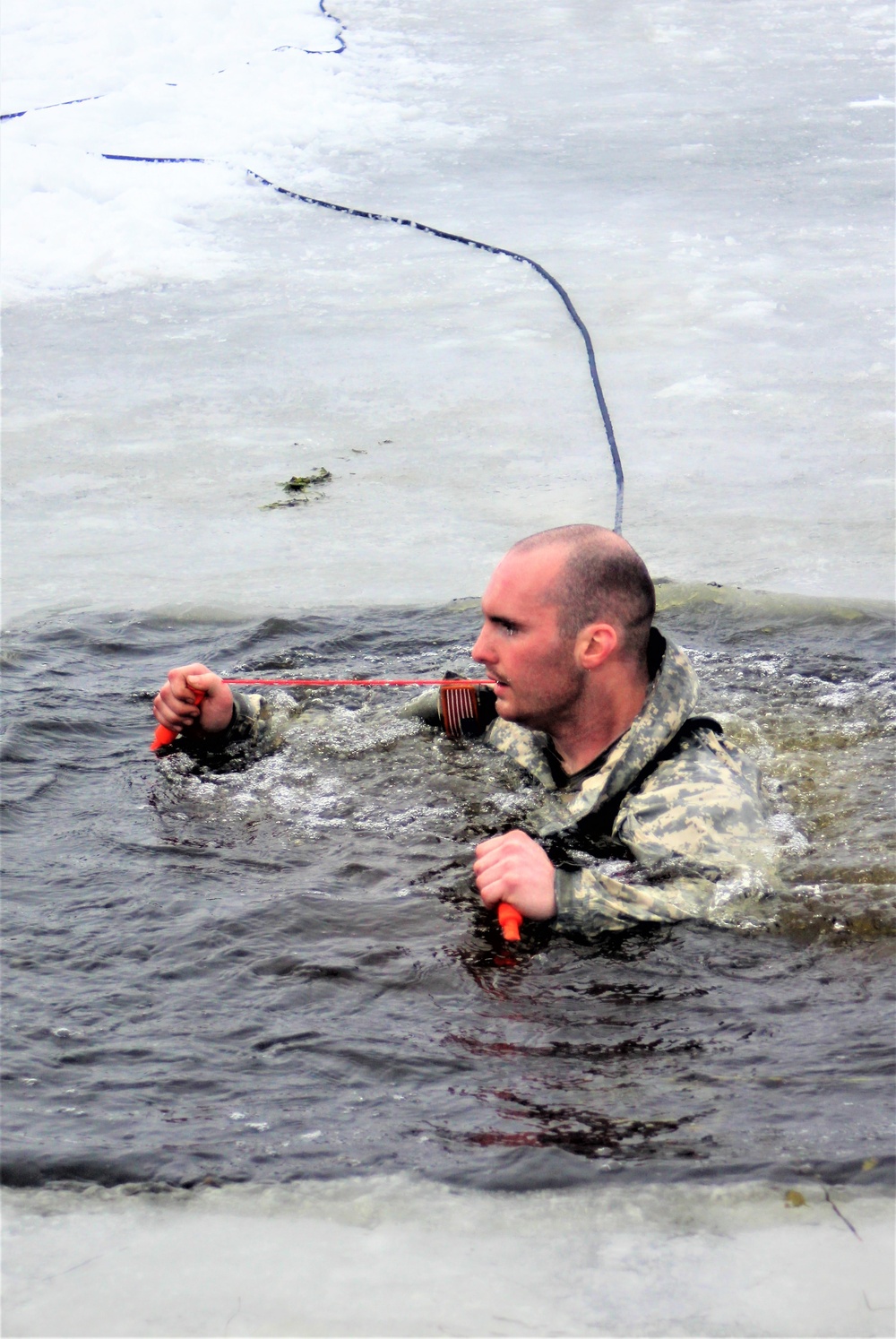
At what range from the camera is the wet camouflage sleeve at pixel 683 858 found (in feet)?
8.20

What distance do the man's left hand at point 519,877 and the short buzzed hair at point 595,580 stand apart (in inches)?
18.2

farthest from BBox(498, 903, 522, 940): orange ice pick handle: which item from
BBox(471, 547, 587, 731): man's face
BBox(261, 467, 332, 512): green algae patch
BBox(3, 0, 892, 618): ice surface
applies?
BBox(261, 467, 332, 512): green algae patch

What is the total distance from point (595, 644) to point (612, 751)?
218mm

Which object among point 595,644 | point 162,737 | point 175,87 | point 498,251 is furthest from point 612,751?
point 175,87

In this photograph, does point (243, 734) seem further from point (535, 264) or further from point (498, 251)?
point (498, 251)

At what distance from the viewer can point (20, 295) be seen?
22.9 ft

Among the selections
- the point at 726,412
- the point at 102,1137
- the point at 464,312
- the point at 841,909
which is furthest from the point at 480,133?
the point at 102,1137

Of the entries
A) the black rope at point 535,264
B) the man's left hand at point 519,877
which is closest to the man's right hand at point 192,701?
the man's left hand at point 519,877

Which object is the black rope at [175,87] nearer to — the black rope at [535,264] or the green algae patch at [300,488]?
the black rope at [535,264]

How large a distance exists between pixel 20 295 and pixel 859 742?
Result: 5.09 m

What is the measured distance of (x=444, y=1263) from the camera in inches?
70.6

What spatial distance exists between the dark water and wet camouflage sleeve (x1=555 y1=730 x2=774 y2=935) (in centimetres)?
7

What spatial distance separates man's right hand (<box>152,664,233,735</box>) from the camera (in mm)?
3100

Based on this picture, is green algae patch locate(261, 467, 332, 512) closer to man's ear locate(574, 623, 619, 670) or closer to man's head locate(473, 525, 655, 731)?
man's head locate(473, 525, 655, 731)
